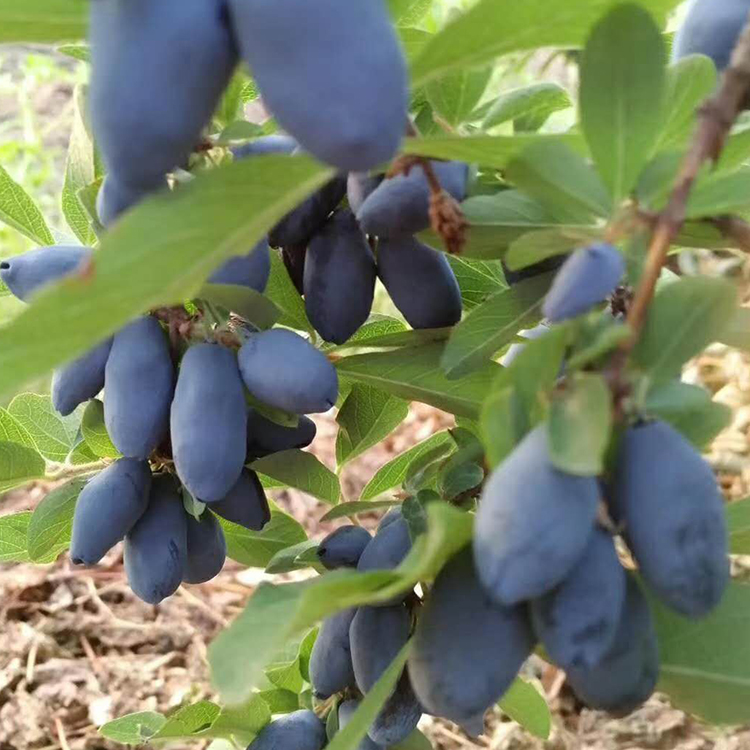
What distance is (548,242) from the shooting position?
0.47 metres

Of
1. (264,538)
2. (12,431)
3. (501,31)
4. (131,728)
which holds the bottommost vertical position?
(131,728)

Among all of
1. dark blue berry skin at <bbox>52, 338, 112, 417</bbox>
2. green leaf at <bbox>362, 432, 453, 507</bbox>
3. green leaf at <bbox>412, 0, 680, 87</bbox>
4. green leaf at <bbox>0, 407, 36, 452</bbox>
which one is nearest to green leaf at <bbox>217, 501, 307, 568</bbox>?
green leaf at <bbox>362, 432, 453, 507</bbox>

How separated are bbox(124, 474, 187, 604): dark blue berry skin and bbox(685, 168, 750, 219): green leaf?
358 mm

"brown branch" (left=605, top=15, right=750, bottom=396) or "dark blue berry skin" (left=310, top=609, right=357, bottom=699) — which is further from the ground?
"brown branch" (left=605, top=15, right=750, bottom=396)

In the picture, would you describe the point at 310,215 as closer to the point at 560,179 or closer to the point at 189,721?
the point at 560,179

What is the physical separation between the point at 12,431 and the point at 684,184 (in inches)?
21.6

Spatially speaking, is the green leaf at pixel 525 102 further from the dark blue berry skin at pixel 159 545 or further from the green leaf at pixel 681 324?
the dark blue berry skin at pixel 159 545

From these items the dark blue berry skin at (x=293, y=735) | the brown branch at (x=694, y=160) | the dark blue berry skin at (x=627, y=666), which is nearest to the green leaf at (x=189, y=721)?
the dark blue berry skin at (x=293, y=735)

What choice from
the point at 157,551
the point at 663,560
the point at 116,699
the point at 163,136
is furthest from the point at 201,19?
the point at 116,699

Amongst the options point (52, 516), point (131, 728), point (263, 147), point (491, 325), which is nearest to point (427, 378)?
point (491, 325)

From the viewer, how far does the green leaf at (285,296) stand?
636 mm

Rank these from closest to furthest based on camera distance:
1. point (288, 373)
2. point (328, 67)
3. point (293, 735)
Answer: point (328, 67), point (288, 373), point (293, 735)

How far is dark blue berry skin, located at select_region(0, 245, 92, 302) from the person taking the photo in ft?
1.77

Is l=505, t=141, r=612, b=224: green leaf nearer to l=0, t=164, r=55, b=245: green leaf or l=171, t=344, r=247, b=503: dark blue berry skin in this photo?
l=171, t=344, r=247, b=503: dark blue berry skin
